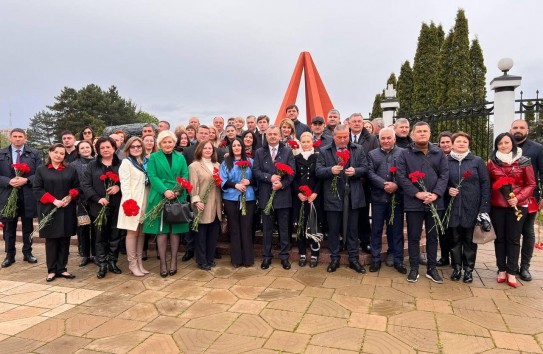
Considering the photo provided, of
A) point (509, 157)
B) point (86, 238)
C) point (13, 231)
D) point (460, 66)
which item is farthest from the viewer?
point (460, 66)

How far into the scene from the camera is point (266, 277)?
454 cm

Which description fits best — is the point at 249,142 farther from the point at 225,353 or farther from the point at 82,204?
the point at 225,353

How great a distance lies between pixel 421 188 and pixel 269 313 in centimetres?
Answer: 230

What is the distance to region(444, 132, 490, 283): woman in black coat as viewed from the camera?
4211 millimetres

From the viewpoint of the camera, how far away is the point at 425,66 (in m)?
20.3

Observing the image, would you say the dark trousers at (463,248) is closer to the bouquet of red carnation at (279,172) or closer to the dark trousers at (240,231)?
the bouquet of red carnation at (279,172)

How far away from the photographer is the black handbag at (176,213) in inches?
177

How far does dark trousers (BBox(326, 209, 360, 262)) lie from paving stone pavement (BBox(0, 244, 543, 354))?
250mm

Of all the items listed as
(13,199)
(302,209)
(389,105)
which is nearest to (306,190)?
(302,209)

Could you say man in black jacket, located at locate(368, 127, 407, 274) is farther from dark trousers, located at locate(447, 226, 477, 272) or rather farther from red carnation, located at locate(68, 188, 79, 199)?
red carnation, located at locate(68, 188, 79, 199)

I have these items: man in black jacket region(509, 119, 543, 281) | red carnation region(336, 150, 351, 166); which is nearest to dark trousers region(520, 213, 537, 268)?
man in black jacket region(509, 119, 543, 281)

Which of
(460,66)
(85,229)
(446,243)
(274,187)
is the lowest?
(446,243)

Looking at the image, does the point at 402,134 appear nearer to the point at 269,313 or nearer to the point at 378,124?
the point at 378,124

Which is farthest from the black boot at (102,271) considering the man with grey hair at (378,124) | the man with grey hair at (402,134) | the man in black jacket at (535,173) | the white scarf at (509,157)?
the man in black jacket at (535,173)
